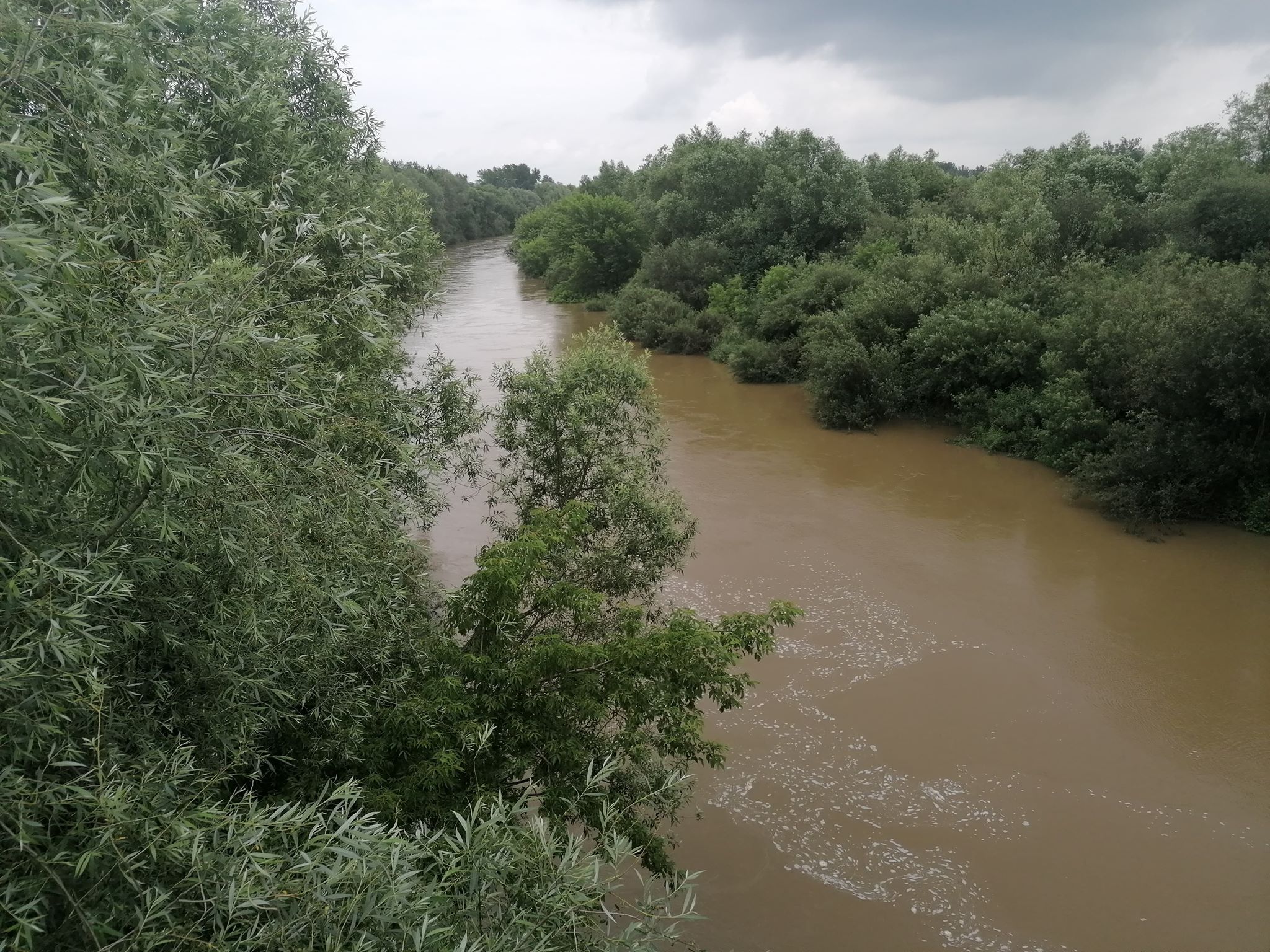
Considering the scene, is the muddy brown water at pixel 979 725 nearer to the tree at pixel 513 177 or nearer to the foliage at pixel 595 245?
the foliage at pixel 595 245

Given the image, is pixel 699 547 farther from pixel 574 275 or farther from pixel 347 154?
pixel 574 275

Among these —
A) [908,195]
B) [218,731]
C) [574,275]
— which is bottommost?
[218,731]

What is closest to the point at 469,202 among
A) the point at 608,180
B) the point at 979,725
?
the point at 608,180

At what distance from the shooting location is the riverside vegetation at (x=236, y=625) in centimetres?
353

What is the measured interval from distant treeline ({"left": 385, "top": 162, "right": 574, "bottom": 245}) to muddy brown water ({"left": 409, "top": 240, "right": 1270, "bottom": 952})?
201 feet

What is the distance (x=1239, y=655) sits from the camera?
1223 cm

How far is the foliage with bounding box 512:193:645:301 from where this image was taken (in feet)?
146

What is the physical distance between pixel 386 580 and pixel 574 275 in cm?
4140

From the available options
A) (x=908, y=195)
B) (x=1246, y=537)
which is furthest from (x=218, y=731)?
(x=908, y=195)

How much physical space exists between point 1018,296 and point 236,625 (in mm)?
22520

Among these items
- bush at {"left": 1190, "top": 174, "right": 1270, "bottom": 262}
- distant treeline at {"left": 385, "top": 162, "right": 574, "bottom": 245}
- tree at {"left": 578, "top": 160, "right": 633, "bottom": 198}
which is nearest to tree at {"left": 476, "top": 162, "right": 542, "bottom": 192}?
distant treeline at {"left": 385, "top": 162, "right": 574, "bottom": 245}

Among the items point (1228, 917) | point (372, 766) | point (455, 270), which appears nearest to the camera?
point (372, 766)

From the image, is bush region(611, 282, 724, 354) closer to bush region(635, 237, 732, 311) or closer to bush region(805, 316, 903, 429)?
bush region(635, 237, 732, 311)

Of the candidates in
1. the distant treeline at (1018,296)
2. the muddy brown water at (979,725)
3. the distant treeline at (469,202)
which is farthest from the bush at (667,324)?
the distant treeline at (469,202)
